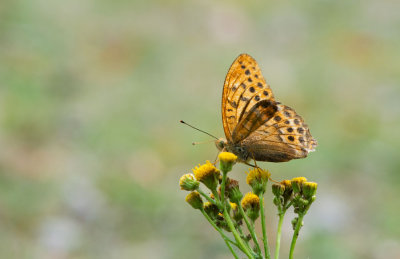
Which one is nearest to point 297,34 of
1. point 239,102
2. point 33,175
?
point 33,175

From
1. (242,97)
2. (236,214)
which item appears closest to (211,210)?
(236,214)

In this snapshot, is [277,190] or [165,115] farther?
[165,115]

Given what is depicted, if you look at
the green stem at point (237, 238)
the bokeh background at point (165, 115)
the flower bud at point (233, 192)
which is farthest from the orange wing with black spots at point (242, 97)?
the bokeh background at point (165, 115)

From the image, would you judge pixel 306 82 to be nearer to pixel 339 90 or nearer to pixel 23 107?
pixel 339 90

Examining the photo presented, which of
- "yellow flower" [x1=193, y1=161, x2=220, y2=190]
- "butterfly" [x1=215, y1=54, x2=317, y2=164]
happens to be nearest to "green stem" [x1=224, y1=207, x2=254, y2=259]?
"yellow flower" [x1=193, y1=161, x2=220, y2=190]

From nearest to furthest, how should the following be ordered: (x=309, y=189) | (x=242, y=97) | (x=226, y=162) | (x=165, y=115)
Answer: (x=309, y=189), (x=226, y=162), (x=242, y=97), (x=165, y=115)

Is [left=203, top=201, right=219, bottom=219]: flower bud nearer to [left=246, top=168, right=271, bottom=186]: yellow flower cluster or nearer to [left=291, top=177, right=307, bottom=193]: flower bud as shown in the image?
[left=246, top=168, right=271, bottom=186]: yellow flower cluster

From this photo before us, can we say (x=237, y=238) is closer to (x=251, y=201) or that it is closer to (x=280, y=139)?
(x=251, y=201)
